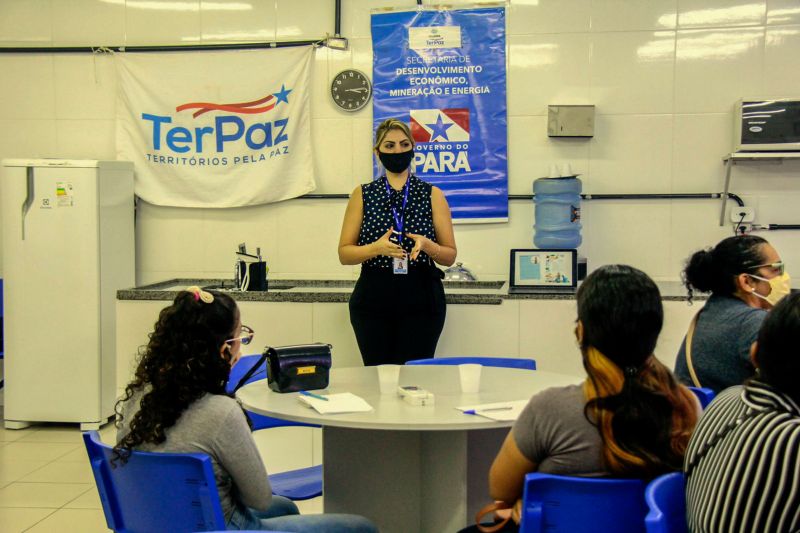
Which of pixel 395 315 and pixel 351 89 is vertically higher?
pixel 351 89

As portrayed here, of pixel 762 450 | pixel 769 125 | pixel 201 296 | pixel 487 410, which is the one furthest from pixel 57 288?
pixel 762 450

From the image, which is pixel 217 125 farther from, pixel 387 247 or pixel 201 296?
pixel 201 296

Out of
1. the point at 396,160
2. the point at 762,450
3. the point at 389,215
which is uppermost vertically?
the point at 396,160

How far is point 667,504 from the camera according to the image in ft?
5.81

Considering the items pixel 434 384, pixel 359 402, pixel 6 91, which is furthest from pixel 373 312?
pixel 6 91

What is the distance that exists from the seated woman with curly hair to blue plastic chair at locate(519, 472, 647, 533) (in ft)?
2.32

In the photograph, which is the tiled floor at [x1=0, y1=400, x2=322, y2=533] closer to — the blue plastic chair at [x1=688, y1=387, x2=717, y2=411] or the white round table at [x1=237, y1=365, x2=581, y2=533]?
the white round table at [x1=237, y1=365, x2=581, y2=533]

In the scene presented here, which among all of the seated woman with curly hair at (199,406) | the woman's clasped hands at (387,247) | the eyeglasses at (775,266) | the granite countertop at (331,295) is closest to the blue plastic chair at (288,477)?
the seated woman with curly hair at (199,406)

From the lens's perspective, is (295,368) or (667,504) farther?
(295,368)

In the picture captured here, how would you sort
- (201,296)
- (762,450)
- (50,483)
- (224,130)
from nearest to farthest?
(762,450), (201,296), (50,483), (224,130)

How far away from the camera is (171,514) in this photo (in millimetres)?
2119

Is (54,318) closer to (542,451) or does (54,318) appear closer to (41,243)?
(41,243)

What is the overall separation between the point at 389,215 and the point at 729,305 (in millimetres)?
1646

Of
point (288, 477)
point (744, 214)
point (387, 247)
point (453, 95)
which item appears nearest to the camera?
point (288, 477)
